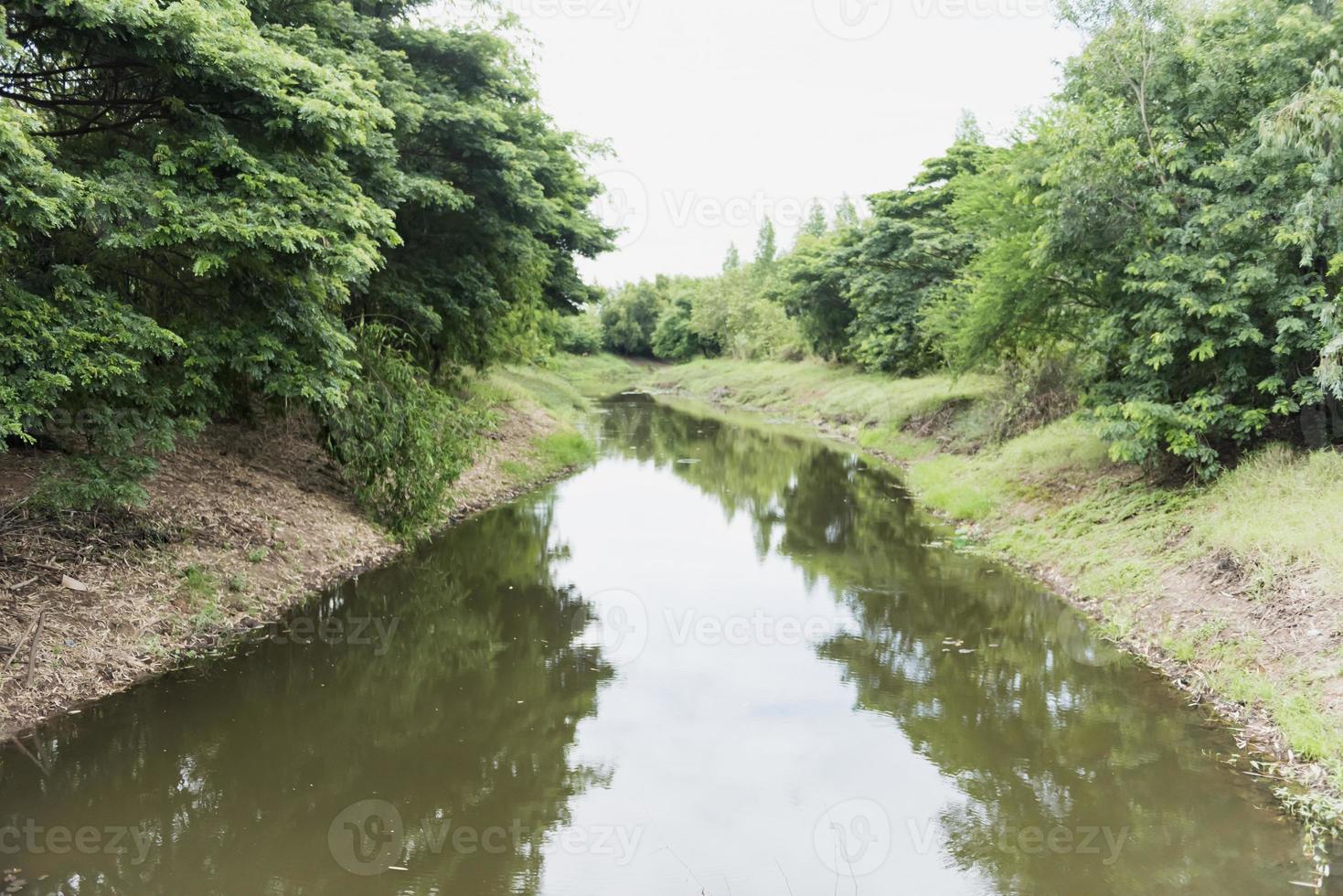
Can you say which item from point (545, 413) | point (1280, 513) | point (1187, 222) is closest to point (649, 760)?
point (1280, 513)

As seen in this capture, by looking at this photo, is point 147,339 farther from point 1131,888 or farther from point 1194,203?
point 1194,203

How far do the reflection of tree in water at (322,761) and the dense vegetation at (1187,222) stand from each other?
879 cm

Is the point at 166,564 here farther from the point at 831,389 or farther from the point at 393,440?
the point at 831,389

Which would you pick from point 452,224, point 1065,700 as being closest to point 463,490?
point 452,224

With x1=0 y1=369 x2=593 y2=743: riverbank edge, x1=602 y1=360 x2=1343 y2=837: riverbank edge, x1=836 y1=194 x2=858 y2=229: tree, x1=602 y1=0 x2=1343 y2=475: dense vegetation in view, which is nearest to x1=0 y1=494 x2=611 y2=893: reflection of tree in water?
x1=0 y1=369 x2=593 y2=743: riverbank edge

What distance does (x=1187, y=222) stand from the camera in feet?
37.6

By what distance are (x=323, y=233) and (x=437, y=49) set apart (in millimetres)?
8930

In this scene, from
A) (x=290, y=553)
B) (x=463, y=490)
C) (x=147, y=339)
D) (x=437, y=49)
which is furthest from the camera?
(x=463, y=490)

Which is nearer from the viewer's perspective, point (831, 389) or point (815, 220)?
point (831, 389)

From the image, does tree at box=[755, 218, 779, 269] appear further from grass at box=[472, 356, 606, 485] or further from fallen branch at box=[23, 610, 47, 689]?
fallen branch at box=[23, 610, 47, 689]

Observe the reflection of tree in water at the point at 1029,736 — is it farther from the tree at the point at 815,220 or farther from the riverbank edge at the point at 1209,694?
the tree at the point at 815,220

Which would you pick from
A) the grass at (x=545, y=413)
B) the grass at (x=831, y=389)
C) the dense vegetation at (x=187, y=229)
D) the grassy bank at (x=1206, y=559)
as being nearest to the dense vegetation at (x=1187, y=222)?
the grassy bank at (x=1206, y=559)

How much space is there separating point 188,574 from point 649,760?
565 centimetres

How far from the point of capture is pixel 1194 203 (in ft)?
37.9
